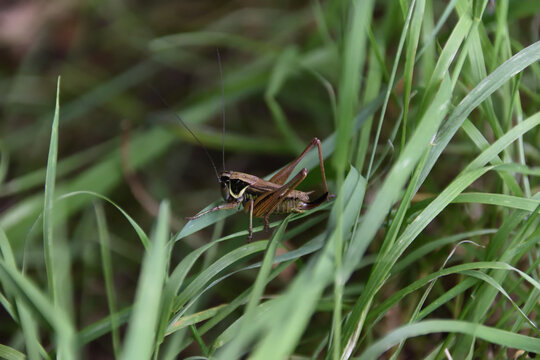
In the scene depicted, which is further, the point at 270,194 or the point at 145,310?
the point at 270,194

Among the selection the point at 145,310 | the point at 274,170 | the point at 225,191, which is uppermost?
the point at 145,310

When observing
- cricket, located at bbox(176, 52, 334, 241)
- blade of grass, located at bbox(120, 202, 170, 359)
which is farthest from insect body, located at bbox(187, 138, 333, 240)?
blade of grass, located at bbox(120, 202, 170, 359)

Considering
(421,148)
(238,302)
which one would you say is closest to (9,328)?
(238,302)

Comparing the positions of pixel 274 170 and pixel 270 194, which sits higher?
pixel 270 194

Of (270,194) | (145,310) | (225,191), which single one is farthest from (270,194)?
(145,310)

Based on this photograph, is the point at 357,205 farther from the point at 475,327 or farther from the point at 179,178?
the point at 179,178

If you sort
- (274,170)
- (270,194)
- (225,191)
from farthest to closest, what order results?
(274,170)
(225,191)
(270,194)

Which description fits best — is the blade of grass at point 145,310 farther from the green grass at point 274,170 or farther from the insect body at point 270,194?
the insect body at point 270,194

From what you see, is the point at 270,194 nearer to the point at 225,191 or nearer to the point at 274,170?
the point at 225,191
